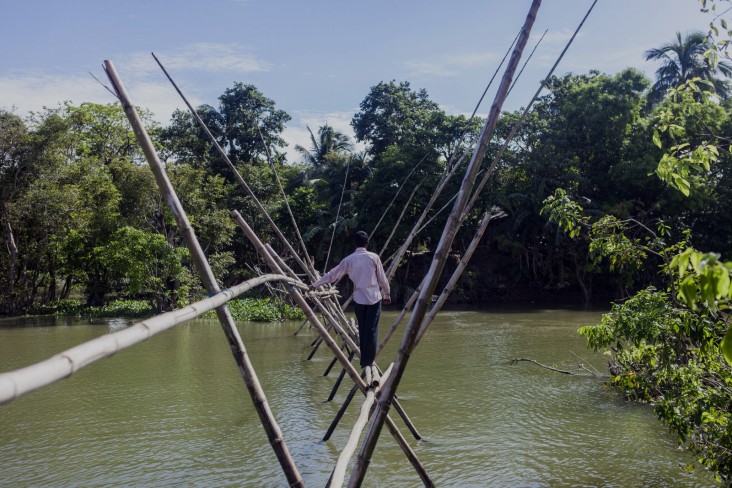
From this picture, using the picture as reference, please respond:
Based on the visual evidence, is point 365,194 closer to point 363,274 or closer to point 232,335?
point 363,274

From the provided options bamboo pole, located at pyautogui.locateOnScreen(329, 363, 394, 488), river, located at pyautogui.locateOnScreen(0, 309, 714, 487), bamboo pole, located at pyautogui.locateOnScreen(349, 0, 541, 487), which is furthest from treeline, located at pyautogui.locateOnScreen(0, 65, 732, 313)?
bamboo pole, located at pyautogui.locateOnScreen(349, 0, 541, 487)

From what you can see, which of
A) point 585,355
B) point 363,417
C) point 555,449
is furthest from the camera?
point 585,355

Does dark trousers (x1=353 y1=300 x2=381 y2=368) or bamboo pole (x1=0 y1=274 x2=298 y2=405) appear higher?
bamboo pole (x1=0 y1=274 x2=298 y2=405)

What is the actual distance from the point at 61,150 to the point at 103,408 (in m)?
13.9

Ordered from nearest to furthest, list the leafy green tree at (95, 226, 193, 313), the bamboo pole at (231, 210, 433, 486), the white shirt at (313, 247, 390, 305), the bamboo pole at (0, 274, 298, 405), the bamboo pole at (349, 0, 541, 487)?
1. the bamboo pole at (0, 274, 298, 405)
2. the bamboo pole at (349, 0, 541, 487)
3. the bamboo pole at (231, 210, 433, 486)
4. the white shirt at (313, 247, 390, 305)
5. the leafy green tree at (95, 226, 193, 313)

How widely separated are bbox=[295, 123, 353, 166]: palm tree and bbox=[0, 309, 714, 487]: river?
1693 cm

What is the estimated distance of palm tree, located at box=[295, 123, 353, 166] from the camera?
2656 centimetres

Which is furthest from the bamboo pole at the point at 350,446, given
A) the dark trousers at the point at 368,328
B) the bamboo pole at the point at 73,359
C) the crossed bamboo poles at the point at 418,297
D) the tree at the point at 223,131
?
the tree at the point at 223,131

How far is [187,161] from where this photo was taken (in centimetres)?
2391

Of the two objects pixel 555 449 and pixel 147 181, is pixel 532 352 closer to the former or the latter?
pixel 555 449

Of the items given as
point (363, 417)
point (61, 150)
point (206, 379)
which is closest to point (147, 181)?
point (61, 150)

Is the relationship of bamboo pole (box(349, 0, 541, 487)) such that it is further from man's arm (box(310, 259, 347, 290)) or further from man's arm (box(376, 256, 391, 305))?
man's arm (box(376, 256, 391, 305))

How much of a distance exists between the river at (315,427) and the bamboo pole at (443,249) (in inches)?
96.8

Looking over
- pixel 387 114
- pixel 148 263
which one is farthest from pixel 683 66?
pixel 148 263
